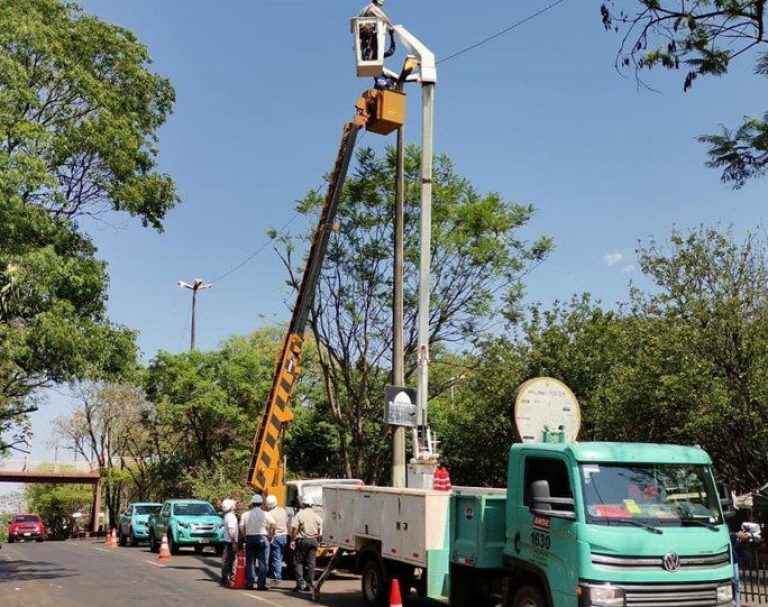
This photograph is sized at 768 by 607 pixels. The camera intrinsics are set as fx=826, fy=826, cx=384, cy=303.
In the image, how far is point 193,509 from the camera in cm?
2614

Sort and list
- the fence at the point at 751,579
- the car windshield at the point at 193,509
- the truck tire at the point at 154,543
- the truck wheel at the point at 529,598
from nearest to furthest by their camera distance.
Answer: the truck wheel at the point at 529,598
the fence at the point at 751,579
the car windshield at the point at 193,509
the truck tire at the point at 154,543

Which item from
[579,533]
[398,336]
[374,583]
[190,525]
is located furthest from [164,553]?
[579,533]

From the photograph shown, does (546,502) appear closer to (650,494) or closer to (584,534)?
(584,534)

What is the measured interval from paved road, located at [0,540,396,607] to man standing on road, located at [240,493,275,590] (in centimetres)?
46

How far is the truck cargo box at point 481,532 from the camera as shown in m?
10.2

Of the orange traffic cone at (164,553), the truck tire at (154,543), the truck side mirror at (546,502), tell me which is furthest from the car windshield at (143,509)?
the truck side mirror at (546,502)

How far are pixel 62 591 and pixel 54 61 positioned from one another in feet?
33.8

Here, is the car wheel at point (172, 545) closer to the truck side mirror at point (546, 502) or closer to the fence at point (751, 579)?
the fence at point (751, 579)

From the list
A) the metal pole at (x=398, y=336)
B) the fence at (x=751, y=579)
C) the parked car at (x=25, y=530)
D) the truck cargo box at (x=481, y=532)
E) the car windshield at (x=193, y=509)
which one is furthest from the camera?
the parked car at (x=25, y=530)

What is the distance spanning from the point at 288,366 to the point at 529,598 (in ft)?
35.1

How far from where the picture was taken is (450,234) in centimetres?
2581

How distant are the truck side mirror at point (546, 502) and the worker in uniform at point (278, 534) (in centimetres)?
895

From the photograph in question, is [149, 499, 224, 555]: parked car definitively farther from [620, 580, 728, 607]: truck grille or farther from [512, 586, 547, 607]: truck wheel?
[620, 580, 728, 607]: truck grille

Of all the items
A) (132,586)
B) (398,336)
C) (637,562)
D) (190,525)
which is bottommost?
(132,586)
